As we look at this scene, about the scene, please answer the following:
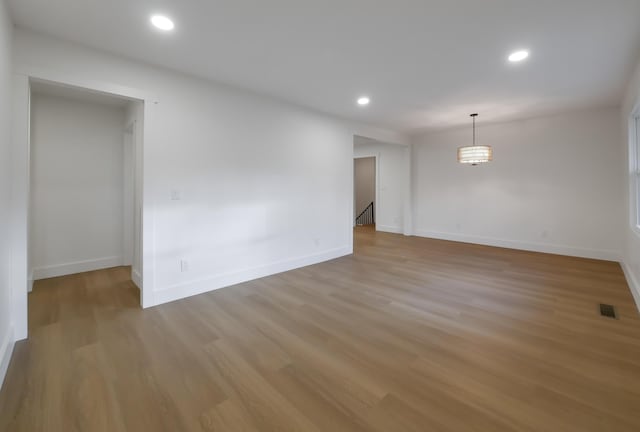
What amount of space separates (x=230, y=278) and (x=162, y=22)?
279 centimetres

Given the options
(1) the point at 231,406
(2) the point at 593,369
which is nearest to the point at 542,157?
(2) the point at 593,369

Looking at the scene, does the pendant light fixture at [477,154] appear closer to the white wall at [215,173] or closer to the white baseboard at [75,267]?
the white wall at [215,173]

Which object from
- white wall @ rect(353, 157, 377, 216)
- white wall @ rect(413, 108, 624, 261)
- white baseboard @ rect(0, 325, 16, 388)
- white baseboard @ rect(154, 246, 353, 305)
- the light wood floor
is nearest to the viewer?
the light wood floor

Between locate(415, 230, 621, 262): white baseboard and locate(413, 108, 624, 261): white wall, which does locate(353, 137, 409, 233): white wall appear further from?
locate(415, 230, 621, 262): white baseboard

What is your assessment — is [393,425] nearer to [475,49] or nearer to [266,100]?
[475,49]

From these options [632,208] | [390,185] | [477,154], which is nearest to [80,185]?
[477,154]

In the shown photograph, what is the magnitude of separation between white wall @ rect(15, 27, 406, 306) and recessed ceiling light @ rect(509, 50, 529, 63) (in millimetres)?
2751

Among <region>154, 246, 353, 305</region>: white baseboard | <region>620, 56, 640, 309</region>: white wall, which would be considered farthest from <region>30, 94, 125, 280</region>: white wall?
<region>620, 56, 640, 309</region>: white wall

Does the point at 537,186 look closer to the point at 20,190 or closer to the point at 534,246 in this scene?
the point at 534,246

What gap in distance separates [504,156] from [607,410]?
17.7 ft

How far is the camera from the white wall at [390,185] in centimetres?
789

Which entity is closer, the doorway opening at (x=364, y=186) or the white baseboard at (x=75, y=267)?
the white baseboard at (x=75, y=267)

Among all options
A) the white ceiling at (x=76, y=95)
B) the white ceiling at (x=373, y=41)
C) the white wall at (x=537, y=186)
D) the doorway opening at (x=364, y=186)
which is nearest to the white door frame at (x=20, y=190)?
the white ceiling at (x=373, y=41)

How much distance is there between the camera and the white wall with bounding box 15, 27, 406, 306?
292cm
